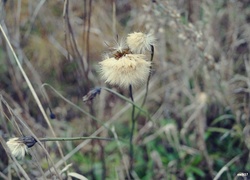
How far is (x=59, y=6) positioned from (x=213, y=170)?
3.62 feet

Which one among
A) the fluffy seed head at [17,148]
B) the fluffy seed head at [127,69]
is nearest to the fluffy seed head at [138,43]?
the fluffy seed head at [127,69]

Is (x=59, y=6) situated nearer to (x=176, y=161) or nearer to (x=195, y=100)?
(x=195, y=100)

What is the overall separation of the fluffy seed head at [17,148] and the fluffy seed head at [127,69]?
0.25 m

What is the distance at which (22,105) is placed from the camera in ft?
6.19

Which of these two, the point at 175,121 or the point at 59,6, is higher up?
the point at 59,6

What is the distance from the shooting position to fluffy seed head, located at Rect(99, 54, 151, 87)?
3.43 ft

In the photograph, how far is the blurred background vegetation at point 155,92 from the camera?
1.63 meters

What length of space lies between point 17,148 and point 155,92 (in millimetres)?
1009

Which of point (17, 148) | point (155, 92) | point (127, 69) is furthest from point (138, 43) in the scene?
point (155, 92)

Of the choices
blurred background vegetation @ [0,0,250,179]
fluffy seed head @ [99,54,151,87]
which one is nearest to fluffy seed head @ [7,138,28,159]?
fluffy seed head @ [99,54,151,87]

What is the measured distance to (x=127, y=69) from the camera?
3.43 feet

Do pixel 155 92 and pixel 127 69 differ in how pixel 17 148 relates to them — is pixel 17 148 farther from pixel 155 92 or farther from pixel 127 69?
pixel 155 92

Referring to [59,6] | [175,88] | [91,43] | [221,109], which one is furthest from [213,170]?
[59,6]

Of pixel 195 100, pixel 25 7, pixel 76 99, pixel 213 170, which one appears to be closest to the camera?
pixel 213 170
